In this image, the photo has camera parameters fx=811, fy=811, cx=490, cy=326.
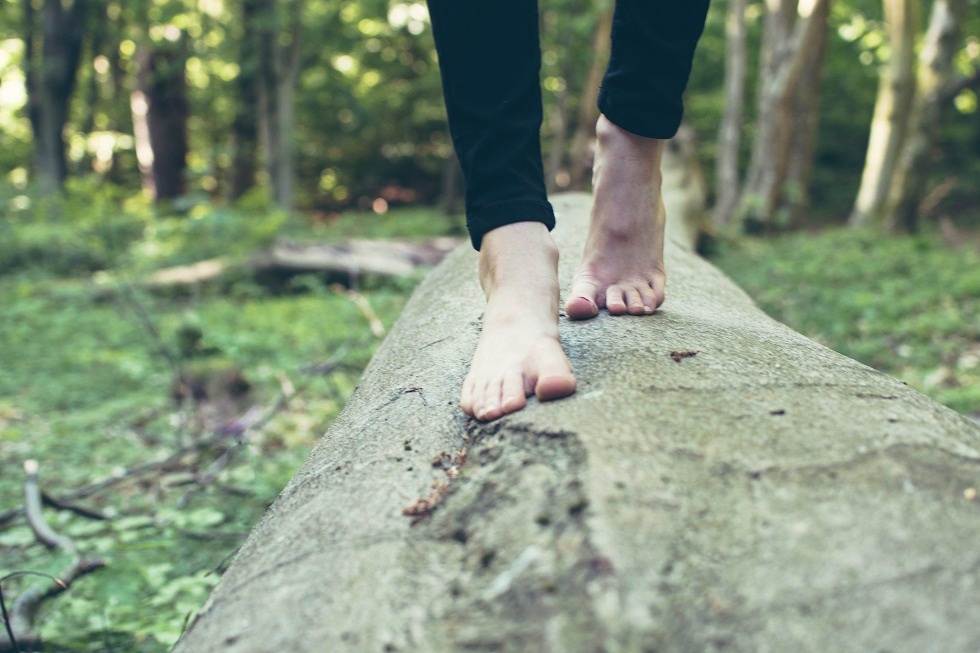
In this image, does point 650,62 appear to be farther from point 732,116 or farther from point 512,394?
point 732,116

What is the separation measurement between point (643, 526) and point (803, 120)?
10.5 metres

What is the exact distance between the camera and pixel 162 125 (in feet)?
43.4

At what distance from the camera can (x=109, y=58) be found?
14.8 meters

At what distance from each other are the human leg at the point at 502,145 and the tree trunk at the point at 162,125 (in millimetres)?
12618

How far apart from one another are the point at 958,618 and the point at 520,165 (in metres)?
1.04

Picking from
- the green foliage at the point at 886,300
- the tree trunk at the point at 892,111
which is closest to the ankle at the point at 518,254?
the green foliage at the point at 886,300

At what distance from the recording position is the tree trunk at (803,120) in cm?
949

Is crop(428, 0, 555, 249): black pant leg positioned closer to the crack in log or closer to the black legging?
the black legging

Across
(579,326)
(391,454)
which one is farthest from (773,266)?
(391,454)

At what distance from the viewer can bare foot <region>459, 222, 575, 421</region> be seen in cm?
120

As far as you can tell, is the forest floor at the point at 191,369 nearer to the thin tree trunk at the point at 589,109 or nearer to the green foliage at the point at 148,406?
the green foliage at the point at 148,406

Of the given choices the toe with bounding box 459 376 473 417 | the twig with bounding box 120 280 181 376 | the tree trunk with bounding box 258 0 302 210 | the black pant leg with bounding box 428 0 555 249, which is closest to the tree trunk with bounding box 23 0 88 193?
the tree trunk with bounding box 258 0 302 210

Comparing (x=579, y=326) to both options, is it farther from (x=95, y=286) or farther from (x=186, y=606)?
(x=95, y=286)

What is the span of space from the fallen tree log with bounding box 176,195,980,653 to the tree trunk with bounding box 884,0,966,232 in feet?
26.1
